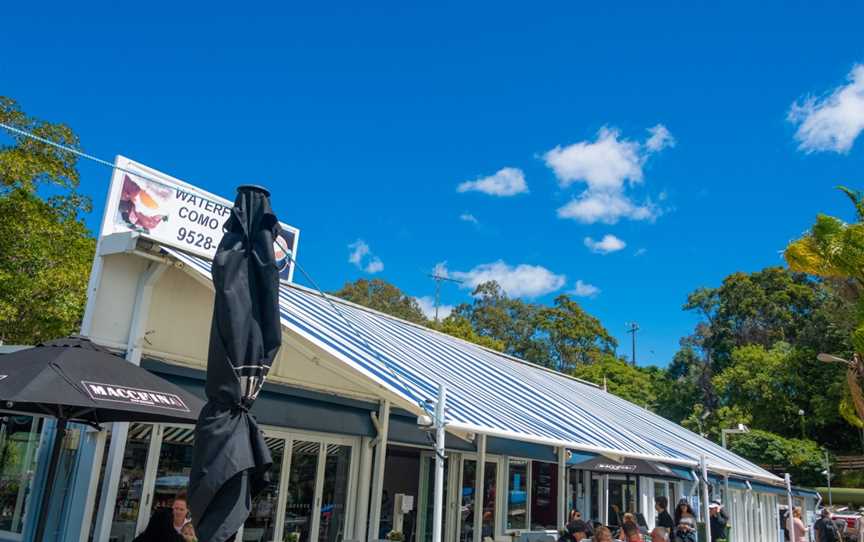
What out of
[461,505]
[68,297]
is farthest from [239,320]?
[68,297]

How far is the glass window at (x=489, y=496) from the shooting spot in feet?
44.0

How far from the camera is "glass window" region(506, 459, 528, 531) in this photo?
13969 millimetres

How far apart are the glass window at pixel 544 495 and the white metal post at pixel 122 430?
9.00 m

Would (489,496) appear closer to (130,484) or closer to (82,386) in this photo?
(130,484)

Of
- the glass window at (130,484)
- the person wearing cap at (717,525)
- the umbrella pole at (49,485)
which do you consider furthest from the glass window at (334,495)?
the person wearing cap at (717,525)

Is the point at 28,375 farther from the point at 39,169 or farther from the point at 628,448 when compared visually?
the point at 39,169

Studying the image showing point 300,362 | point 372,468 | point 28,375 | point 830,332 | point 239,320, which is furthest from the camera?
point 830,332

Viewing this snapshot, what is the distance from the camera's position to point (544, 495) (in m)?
14.7

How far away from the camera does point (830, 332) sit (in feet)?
117

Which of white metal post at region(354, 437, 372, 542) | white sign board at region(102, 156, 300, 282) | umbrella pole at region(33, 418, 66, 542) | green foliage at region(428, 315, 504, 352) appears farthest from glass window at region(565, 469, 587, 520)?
green foliage at region(428, 315, 504, 352)

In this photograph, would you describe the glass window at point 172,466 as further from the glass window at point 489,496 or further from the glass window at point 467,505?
the glass window at point 489,496

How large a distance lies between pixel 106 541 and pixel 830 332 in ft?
121

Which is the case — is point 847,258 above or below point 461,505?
above

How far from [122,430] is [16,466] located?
1421mm
